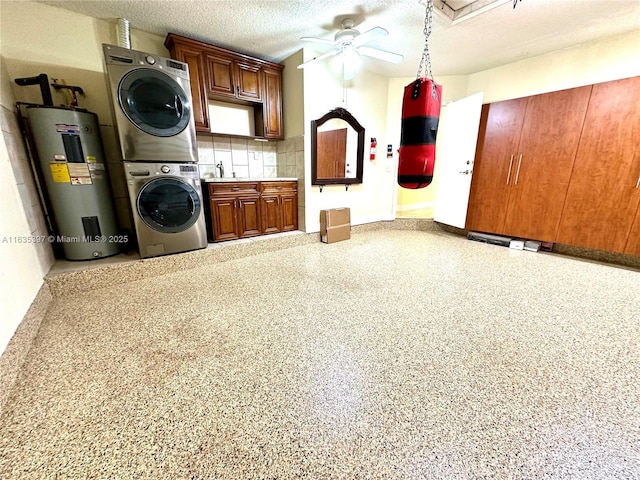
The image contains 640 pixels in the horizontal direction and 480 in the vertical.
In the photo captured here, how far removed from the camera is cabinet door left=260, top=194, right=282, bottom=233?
3.33 m

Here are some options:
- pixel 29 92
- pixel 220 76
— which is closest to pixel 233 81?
pixel 220 76

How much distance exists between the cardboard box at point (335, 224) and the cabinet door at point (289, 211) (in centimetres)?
40

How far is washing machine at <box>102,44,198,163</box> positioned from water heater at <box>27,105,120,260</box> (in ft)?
0.92

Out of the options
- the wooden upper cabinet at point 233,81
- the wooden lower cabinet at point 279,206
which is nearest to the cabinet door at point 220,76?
the wooden upper cabinet at point 233,81

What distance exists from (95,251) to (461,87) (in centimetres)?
541

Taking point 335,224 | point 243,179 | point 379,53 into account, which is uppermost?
point 379,53

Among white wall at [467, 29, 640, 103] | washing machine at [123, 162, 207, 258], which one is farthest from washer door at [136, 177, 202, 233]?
white wall at [467, 29, 640, 103]

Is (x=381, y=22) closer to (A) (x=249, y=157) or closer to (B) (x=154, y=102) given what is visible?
(A) (x=249, y=157)

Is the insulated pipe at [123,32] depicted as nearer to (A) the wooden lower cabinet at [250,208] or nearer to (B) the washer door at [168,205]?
(B) the washer door at [168,205]

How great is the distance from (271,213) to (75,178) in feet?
6.37

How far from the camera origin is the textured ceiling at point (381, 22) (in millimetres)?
2271

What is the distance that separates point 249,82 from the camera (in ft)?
10.5

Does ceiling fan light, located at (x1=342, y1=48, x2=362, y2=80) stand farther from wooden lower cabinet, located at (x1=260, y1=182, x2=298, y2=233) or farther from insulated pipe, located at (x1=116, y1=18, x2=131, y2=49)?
insulated pipe, located at (x1=116, y1=18, x2=131, y2=49)

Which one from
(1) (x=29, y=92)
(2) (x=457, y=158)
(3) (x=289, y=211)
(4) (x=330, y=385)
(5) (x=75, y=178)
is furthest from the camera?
(2) (x=457, y=158)
